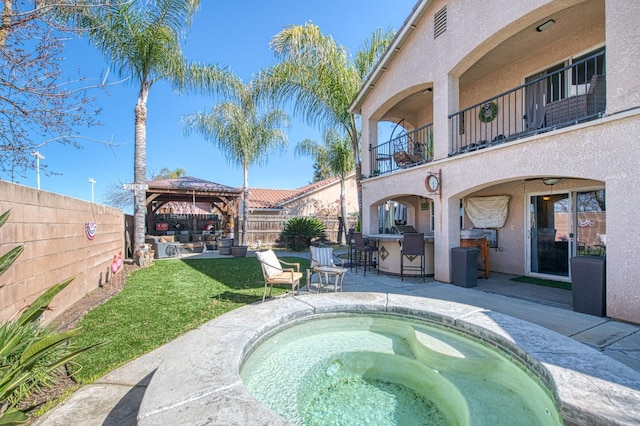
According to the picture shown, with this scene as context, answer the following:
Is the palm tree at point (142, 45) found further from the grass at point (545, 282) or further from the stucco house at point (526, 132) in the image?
the grass at point (545, 282)

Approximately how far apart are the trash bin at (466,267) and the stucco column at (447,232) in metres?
0.33

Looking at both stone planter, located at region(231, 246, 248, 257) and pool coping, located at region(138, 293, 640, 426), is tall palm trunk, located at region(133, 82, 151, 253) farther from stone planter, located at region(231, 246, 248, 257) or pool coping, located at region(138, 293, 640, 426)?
pool coping, located at region(138, 293, 640, 426)

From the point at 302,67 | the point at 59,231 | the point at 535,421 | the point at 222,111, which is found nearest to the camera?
the point at 535,421

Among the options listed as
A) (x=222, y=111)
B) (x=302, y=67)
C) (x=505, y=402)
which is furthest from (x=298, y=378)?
(x=222, y=111)

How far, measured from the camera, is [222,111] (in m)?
15.9

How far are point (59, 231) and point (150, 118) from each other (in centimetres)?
821

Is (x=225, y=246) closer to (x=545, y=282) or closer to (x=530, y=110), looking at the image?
(x=545, y=282)

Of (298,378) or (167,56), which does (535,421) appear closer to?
(298,378)

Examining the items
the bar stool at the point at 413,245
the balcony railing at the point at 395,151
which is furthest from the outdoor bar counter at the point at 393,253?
the balcony railing at the point at 395,151

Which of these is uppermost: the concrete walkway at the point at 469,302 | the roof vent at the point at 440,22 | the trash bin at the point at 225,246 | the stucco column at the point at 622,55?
the roof vent at the point at 440,22

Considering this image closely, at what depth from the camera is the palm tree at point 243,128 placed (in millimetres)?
15820

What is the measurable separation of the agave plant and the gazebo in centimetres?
1336

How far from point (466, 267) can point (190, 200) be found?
18.7 m

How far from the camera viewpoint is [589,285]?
5324 millimetres
